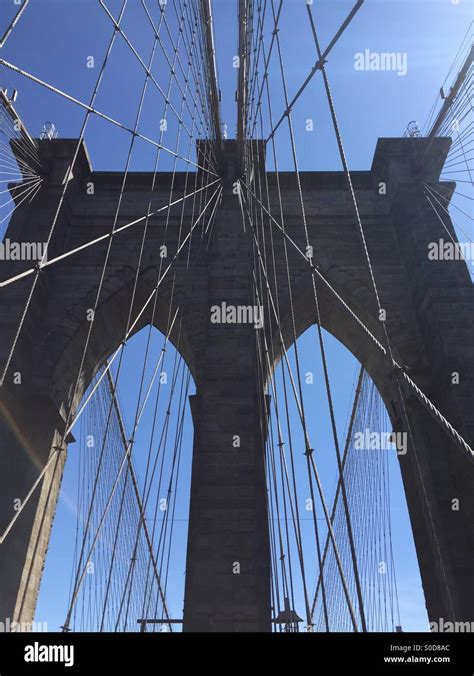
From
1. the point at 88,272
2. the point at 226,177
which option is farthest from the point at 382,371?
the point at 88,272

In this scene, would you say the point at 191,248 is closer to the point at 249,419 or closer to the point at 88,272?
the point at 88,272

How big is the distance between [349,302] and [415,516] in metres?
4.22

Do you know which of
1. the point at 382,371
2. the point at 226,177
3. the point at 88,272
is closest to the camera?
the point at 382,371

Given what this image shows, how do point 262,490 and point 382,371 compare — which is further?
point 382,371

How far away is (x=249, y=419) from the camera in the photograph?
8758 millimetres

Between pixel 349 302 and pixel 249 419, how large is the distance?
3.74 m

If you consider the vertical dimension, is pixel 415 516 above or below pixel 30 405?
below

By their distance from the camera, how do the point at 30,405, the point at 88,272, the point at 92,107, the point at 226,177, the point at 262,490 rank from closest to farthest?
the point at 92,107, the point at 262,490, the point at 30,405, the point at 88,272, the point at 226,177

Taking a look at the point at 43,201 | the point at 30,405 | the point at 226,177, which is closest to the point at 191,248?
the point at 226,177

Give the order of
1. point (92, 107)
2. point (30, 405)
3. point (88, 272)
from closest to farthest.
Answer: point (92, 107) → point (30, 405) → point (88, 272)

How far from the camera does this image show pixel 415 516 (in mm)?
9070

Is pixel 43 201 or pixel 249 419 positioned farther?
pixel 43 201
